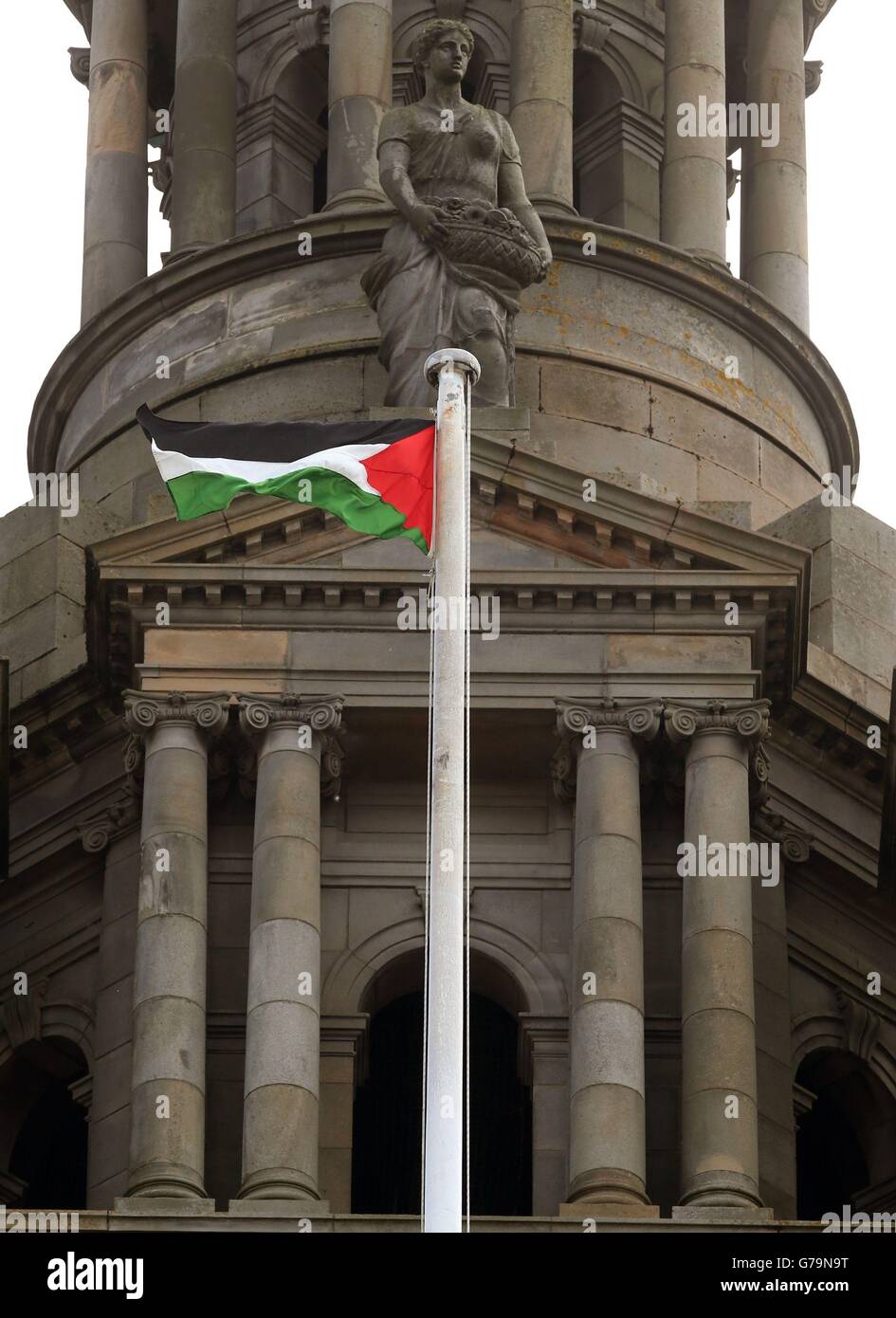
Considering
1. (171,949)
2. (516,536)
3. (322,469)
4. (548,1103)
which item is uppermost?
(516,536)

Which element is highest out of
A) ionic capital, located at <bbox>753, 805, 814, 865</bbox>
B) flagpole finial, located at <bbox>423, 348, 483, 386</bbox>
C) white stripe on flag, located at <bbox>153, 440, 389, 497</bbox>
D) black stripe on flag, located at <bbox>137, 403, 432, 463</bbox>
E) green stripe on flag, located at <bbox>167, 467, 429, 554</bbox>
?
→ flagpole finial, located at <bbox>423, 348, 483, 386</bbox>

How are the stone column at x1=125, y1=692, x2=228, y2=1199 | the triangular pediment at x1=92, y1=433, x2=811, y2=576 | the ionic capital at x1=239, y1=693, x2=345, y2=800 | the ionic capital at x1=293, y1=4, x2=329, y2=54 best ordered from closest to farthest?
the stone column at x1=125, y1=692, x2=228, y2=1199 < the ionic capital at x1=239, y1=693, x2=345, y2=800 < the triangular pediment at x1=92, y1=433, x2=811, y2=576 < the ionic capital at x1=293, y1=4, x2=329, y2=54

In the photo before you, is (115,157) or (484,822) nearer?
(484,822)

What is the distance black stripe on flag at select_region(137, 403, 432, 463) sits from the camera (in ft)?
164

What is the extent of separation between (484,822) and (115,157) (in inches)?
744

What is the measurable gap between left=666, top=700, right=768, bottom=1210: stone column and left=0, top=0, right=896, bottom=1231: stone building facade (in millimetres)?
45

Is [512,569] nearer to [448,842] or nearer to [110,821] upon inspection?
[110,821]

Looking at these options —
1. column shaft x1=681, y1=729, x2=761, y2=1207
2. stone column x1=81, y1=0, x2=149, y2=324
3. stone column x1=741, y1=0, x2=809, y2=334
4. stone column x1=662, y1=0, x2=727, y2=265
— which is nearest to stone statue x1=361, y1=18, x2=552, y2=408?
column shaft x1=681, y1=729, x2=761, y2=1207

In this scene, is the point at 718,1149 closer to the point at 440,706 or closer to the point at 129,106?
the point at 440,706

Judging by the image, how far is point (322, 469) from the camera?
49719 millimetres

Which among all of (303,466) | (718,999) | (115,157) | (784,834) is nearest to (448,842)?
(303,466)

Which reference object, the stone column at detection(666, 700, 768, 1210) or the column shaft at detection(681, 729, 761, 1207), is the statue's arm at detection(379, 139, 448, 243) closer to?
the stone column at detection(666, 700, 768, 1210)
